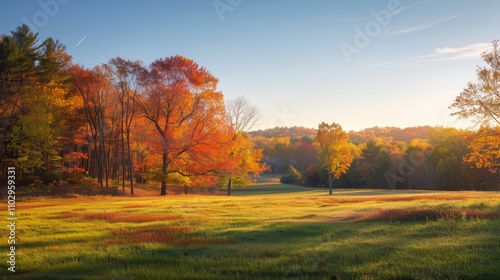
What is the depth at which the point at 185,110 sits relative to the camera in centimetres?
3853

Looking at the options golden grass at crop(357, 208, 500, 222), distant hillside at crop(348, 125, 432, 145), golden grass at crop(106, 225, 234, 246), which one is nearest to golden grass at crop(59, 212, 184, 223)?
golden grass at crop(106, 225, 234, 246)

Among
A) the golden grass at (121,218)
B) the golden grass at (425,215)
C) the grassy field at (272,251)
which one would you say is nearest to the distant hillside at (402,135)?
the golden grass at (425,215)

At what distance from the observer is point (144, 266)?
265 inches

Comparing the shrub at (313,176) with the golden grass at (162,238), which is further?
the shrub at (313,176)

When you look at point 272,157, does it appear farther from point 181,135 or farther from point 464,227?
point 464,227

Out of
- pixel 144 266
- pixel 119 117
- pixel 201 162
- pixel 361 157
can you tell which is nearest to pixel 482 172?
pixel 361 157

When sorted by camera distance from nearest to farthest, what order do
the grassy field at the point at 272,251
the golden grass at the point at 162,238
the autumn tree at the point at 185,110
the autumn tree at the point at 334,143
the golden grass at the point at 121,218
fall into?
the grassy field at the point at 272,251 → the golden grass at the point at 162,238 → the golden grass at the point at 121,218 → the autumn tree at the point at 185,110 → the autumn tree at the point at 334,143

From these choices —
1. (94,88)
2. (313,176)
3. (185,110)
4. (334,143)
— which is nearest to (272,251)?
(185,110)

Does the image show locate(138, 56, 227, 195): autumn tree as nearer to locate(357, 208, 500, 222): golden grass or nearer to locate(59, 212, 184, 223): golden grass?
locate(59, 212, 184, 223): golden grass

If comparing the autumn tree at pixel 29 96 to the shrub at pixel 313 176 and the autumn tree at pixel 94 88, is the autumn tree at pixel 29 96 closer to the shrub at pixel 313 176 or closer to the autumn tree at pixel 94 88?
the autumn tree at pixel 94 88

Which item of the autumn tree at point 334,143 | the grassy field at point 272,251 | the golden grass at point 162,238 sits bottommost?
the golden grass at point 162,238

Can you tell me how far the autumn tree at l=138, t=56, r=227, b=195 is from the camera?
36.6m

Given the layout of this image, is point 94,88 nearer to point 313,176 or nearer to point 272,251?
point 272,251

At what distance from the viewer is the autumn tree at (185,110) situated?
36.6 m
